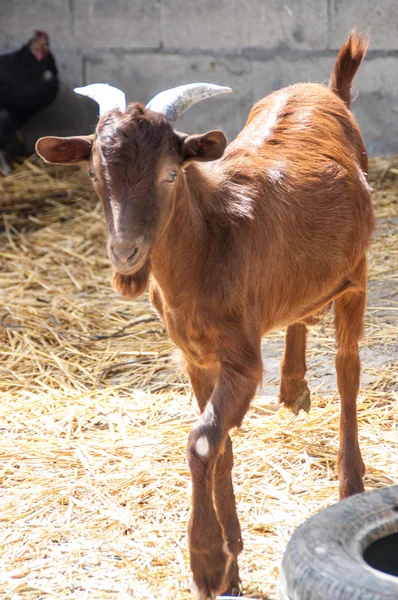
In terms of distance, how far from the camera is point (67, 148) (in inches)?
125

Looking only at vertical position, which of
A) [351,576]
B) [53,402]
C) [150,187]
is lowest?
[53,402]

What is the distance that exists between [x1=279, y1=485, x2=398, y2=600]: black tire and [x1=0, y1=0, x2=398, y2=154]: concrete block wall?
20.5ft

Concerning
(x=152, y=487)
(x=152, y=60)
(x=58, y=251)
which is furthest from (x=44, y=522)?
(x=152, y=60)

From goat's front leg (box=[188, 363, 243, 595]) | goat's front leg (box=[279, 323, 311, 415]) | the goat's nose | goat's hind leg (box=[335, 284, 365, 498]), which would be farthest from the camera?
goat's front leg (box=[279, 323, 311, 415])

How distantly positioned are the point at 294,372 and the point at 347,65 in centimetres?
161

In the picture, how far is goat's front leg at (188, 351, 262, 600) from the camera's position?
303 centimetres

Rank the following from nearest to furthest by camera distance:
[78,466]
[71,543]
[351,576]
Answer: [351,576]
[71,543]
[78,466]

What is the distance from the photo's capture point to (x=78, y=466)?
175 inches

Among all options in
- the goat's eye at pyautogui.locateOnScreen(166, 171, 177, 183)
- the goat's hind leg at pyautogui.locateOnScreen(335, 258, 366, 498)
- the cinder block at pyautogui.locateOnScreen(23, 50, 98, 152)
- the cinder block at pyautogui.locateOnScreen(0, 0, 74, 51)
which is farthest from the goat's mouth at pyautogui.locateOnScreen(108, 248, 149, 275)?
the cinder block at pyautogui.locateOnScreen(0, 0, 74, 51)

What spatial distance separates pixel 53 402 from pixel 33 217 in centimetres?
353

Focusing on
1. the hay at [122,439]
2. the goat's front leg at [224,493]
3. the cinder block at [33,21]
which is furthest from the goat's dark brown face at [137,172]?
the cinder block at [33,21]

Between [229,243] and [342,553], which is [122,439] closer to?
[229,243]

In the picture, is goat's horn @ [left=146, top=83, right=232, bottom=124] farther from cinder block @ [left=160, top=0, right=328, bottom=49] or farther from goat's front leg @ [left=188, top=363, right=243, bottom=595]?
cinder block @ [left=160, top=0, right=328, bottom=49]

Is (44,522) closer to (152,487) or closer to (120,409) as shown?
(152,487)
